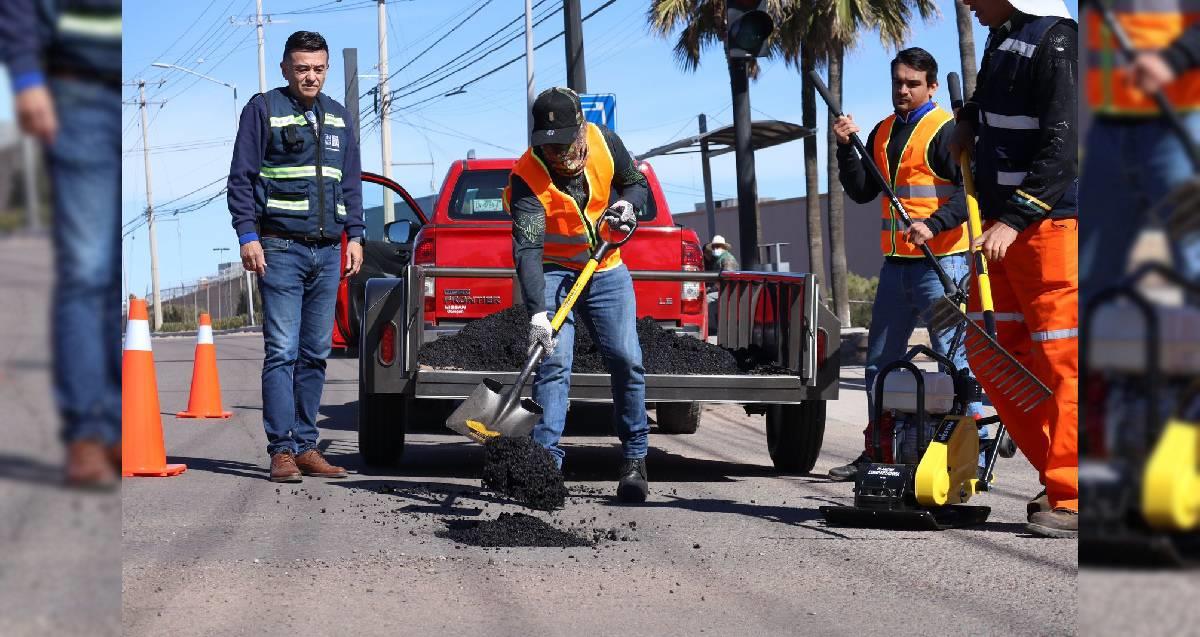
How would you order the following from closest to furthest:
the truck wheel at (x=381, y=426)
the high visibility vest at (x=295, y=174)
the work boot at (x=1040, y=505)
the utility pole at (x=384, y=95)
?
the work boot at (x=1040, y=505) < the high visibility vest at (x=295, y=174) < the truck wheel at (x=381, y=426) < the utility pole at (x=384, y=95)

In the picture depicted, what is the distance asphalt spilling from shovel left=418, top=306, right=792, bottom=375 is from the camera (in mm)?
6953

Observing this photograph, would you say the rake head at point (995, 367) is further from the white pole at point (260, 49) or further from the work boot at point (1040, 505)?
the white pole at point (260, 49)

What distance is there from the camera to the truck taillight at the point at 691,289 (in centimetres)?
859

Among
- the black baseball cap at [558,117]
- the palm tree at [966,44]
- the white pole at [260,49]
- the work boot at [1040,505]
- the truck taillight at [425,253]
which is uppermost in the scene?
the white pole at [260,49]

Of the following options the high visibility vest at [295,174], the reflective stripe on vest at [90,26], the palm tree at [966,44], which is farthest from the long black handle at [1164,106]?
the palm tree at [966,44]

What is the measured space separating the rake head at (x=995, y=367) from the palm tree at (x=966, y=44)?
12.3 m

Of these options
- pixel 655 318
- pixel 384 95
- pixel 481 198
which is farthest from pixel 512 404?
pixel 384 95

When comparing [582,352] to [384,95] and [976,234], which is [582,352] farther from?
[384,95]

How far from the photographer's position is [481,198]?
9359mm

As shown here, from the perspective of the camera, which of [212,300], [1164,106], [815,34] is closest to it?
[1164,106]

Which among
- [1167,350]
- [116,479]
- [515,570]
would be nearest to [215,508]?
[515,570]

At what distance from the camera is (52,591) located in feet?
3.35

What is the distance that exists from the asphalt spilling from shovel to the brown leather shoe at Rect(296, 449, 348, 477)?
2.29 feet

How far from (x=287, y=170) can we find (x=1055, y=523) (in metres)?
3.66
